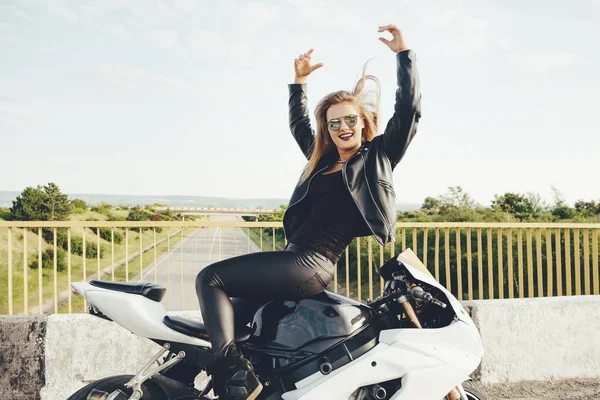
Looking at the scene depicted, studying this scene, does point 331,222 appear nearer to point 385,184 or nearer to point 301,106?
point 385,184

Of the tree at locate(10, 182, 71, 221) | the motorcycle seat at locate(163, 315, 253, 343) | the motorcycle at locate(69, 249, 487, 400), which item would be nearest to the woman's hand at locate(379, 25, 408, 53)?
the motorcycle at locate(69, 249, 487, 400)

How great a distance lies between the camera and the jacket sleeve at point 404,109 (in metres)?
2.78

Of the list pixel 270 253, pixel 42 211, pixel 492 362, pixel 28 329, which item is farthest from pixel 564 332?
pixel 42 211

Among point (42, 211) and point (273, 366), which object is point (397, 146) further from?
point (42, 211)

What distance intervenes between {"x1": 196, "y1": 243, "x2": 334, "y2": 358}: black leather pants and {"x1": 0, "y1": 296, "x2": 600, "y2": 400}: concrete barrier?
221cm

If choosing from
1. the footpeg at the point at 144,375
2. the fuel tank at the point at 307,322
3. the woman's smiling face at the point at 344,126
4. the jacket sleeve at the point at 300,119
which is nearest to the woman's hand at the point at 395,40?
the woman's smiling face at the point at 344,126

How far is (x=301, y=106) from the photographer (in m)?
3.71

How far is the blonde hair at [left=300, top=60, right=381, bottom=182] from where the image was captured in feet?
10.1

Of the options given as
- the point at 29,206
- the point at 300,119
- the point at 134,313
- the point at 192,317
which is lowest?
the point at 192,317

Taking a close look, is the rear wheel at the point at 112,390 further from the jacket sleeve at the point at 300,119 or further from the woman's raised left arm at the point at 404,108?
the jacket sleeve at the point at 300,119

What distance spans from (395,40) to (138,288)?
71.6 inches

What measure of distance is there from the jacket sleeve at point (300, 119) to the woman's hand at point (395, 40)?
906 millimetres

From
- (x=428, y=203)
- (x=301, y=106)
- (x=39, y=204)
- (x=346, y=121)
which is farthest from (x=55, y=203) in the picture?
(x=346, y=121)

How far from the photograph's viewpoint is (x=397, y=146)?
284 cm
